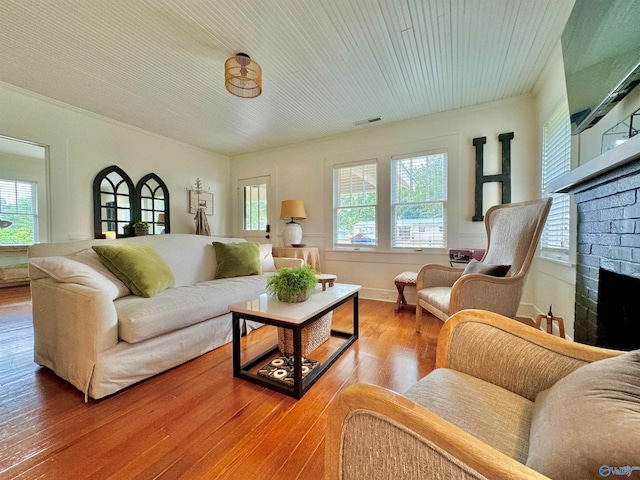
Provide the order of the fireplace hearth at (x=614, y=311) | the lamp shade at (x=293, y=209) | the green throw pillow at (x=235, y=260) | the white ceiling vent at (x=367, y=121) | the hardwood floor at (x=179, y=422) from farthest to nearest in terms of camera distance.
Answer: the lamp shade at (x=293, y=209)
the white ceiling vent at (x=367, y=121)
the green throw pillow at (x=235, y=260)
the fireplace hearth at (x=614, y=311)
the hardwood floor at (x=179, y=422)

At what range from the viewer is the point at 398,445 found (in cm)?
51

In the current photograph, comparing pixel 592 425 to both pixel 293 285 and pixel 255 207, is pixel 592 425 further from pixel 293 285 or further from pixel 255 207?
pixel 255 207

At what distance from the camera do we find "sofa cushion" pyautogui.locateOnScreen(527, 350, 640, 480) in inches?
15.4

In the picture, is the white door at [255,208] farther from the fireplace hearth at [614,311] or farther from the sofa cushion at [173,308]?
the fireplace hearth at [614,311]

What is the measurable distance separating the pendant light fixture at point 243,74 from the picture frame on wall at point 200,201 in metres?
2.66

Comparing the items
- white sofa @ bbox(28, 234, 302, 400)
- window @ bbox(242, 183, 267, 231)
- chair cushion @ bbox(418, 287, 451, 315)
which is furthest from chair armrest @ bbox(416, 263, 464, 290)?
window @ bbox(242, 183, 267, 231)

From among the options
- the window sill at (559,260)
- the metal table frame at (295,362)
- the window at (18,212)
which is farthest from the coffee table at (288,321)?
the window at (18,212)

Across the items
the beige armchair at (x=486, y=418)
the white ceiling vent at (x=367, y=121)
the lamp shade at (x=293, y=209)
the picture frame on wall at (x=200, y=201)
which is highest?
the white ceiling vent at (x=367, y=121)

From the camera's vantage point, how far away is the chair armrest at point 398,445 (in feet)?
1.41

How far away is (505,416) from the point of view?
72 cm

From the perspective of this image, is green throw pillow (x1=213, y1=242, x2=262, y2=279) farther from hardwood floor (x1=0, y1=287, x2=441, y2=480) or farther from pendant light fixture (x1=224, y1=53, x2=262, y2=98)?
pendant light fixture (x1=224, y1=53, x2=262, y2=98)

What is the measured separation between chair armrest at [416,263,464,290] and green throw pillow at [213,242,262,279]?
171cm

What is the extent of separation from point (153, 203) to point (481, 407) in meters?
4.73

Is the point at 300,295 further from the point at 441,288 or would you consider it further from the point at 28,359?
the point at 28,359
